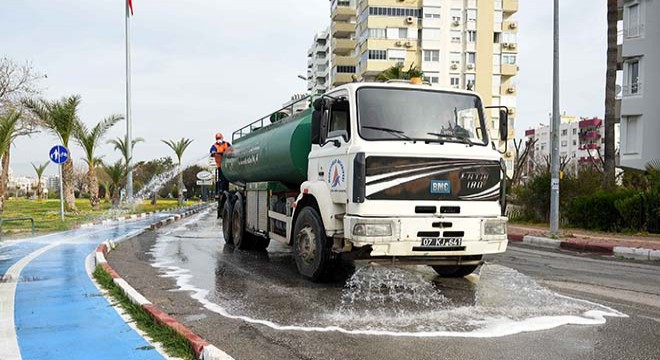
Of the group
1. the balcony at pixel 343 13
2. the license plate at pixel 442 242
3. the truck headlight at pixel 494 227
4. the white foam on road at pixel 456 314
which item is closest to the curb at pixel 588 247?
the white foam on road at pixel 456 314

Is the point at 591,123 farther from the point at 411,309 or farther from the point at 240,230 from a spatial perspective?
the point at 411,309

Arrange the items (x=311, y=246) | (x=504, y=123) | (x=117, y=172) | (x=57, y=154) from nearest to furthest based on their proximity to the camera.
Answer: (x=311, y=246), (x=504, y=123), (x=57, y=154), (x=117, y=172)

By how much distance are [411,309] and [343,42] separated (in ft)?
246

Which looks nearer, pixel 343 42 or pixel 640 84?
pixel 640 84

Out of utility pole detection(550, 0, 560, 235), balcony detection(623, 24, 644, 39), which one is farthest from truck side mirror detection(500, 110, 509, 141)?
balcony detection(623, 24, 644, 39)

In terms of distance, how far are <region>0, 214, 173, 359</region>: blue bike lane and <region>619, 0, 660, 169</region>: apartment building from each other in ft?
94.5

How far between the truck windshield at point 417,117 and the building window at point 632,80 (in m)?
27.0

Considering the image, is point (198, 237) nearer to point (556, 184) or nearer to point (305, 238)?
point (305, 238)

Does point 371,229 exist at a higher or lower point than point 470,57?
lower

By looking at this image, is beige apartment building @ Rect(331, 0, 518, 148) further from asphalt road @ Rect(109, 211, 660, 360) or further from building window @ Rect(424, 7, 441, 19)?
asphalt road @ Rect(109, 211, 660, 360)

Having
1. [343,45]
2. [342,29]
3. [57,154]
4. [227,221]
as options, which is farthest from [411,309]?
[342,29]

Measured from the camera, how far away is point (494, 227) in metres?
7.86

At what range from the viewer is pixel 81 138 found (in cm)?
3020

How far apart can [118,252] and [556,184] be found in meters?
12.0
